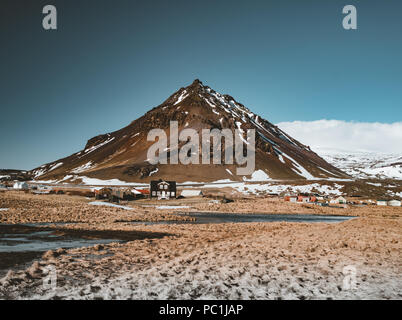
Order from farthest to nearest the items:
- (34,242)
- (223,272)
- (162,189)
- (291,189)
A: (291,189) → (162,189) → (34,242) → (223,272)

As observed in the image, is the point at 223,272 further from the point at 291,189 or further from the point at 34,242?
the point at 291,189

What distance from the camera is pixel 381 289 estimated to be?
1050cm

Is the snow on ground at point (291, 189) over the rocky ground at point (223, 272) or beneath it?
beneath

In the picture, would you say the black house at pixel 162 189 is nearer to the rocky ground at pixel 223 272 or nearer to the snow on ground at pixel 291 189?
the snow on ground at pixel 291 189

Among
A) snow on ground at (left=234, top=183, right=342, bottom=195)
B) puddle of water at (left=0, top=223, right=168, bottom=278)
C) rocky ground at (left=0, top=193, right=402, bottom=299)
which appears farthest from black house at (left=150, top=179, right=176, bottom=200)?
rocky ground at (left=0, top=193, right=402, bottom=299)

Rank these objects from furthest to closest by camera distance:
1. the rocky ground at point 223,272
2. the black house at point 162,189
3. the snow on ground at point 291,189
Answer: the snow on ground at point 291,189, the black house at point 162,189, the rocky ground at point 223,272

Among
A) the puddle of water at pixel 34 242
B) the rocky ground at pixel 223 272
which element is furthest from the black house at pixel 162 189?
the rocky ground at pixel 223 272

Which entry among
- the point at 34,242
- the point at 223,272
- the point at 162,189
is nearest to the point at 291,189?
the point at 162,189

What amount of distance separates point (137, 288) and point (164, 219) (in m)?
34.1

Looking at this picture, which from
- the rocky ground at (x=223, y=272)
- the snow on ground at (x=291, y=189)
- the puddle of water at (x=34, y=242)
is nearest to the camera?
the rocky ground at (x=223, y=272)

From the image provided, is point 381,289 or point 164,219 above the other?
point 381,289
